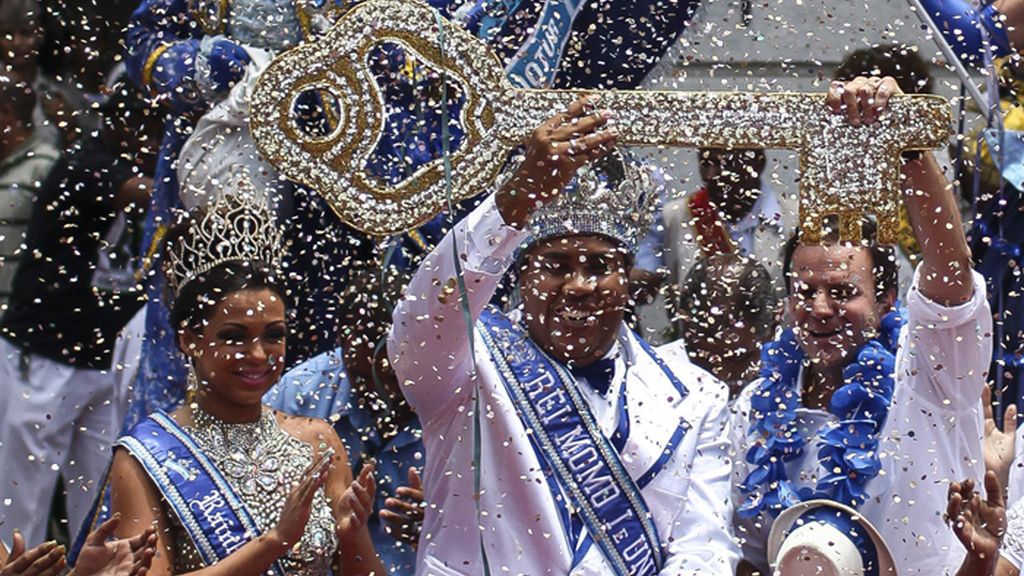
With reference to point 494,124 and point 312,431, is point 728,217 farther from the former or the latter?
point 312,431

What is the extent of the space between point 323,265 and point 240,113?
0.38 metres

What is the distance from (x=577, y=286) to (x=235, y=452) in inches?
25.6

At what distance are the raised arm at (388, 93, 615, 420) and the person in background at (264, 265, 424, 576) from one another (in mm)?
280

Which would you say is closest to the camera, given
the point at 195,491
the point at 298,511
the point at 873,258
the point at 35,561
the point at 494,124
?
the point at 35,561

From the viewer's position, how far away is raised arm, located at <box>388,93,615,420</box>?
3.61 metres

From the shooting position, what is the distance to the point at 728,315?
4.17 metres

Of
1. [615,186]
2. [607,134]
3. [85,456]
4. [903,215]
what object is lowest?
[85,456]

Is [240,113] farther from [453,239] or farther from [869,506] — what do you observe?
[869,506]

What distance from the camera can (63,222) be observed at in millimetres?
4680

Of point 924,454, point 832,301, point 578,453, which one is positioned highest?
point 832,301

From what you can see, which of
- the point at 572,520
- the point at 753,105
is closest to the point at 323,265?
the point at 572,520

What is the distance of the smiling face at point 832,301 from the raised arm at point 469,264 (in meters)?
0.57

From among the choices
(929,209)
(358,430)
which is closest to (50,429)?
(358,430)

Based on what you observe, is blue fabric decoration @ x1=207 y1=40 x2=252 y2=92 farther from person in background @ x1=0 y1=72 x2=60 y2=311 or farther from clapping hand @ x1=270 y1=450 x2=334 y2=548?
clapping hand @ x1=270 y1=450 x2=334 y2=548
